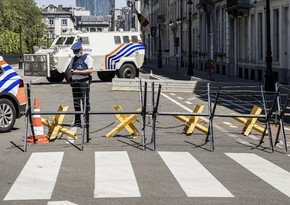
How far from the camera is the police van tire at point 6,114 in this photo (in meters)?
14.7

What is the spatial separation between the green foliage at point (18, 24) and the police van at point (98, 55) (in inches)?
1872

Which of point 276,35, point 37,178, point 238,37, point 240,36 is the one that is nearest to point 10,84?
point 37,178

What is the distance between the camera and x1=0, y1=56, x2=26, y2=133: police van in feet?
48.2

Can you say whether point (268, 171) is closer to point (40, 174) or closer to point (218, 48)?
point (40, 174)

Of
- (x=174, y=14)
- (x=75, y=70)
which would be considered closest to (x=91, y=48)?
(x=75, y=70)

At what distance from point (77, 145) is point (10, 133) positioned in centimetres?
262

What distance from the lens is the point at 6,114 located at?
14.7 metres

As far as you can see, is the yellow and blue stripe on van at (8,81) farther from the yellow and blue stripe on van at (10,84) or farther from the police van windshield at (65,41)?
the police van windshield at (65,41)

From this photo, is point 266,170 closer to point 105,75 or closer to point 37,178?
point 37,178

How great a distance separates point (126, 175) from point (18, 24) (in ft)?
317

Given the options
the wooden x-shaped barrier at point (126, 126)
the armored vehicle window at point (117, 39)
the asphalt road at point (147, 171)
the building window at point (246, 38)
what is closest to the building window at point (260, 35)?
the building window at point (246, 38)

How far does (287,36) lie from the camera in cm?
3525

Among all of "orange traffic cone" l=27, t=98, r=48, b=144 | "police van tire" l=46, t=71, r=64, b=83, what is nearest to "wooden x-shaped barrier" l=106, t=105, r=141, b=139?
"orange traffic cone" l=27, t=98, r=48, b=144

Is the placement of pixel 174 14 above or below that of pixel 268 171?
above
